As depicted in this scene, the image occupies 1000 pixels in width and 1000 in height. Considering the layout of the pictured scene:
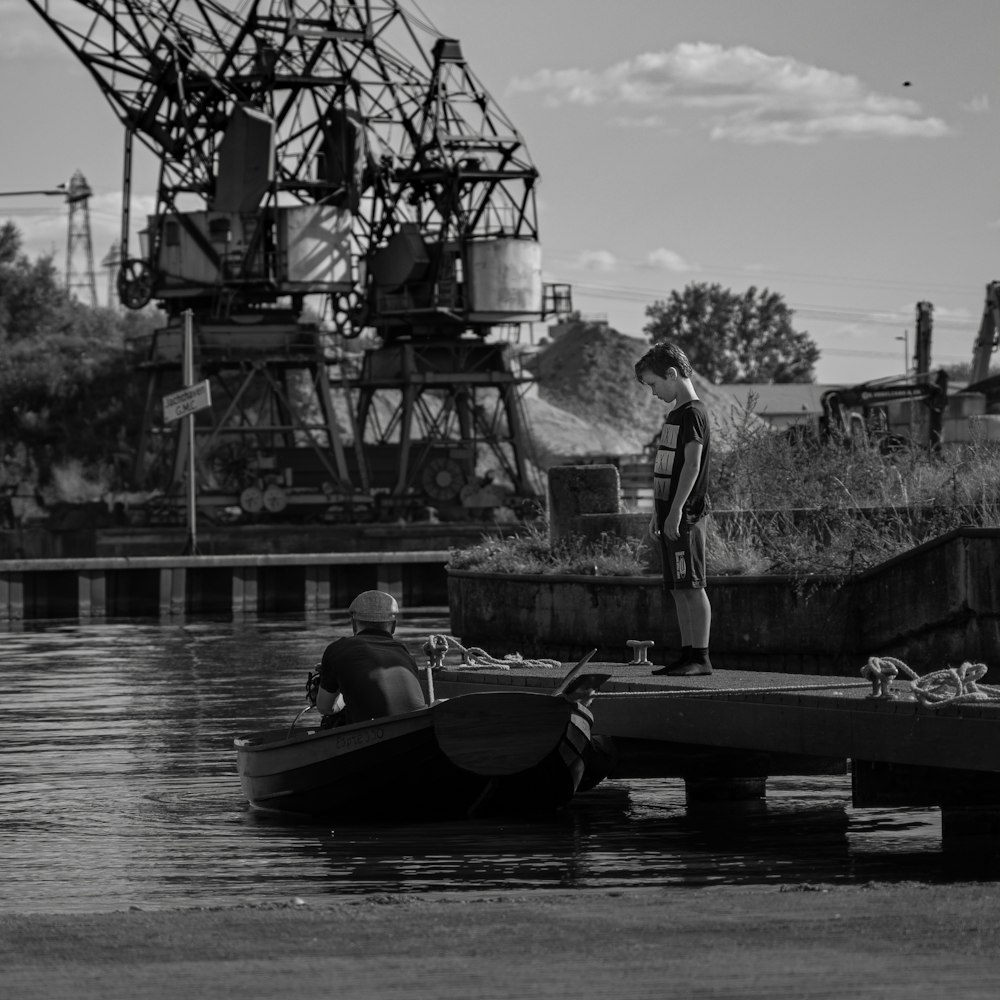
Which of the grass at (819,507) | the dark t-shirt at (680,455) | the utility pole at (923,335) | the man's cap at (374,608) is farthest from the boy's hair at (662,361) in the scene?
the utility pole at (923,335)

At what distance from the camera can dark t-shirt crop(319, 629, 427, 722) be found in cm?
1196

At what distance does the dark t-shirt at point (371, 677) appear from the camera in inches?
471

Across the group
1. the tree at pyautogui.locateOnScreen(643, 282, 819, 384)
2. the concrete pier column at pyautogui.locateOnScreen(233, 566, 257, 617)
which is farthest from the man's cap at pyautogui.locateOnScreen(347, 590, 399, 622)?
the tree at pyautogui.locateOnScreen(643, 282, 819, 384)

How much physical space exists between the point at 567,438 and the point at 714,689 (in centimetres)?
10175

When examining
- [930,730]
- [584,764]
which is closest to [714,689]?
[584,764]

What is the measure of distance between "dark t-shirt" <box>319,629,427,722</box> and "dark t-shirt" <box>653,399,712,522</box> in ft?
6.42

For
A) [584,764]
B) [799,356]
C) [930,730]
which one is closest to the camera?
[930,730]

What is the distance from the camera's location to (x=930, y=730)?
10.5 metres

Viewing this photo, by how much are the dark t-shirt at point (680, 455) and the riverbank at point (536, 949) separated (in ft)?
16.8

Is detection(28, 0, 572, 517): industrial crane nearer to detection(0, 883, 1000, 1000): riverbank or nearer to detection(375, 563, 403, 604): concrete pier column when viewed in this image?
detection(375, 563, 403, 604): concrete pier column

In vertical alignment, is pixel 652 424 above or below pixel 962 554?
above

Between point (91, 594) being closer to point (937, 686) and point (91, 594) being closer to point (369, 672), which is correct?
point (369, 672)

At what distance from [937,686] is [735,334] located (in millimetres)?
153607

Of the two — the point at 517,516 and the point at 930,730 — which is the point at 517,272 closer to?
the point at 517,516
